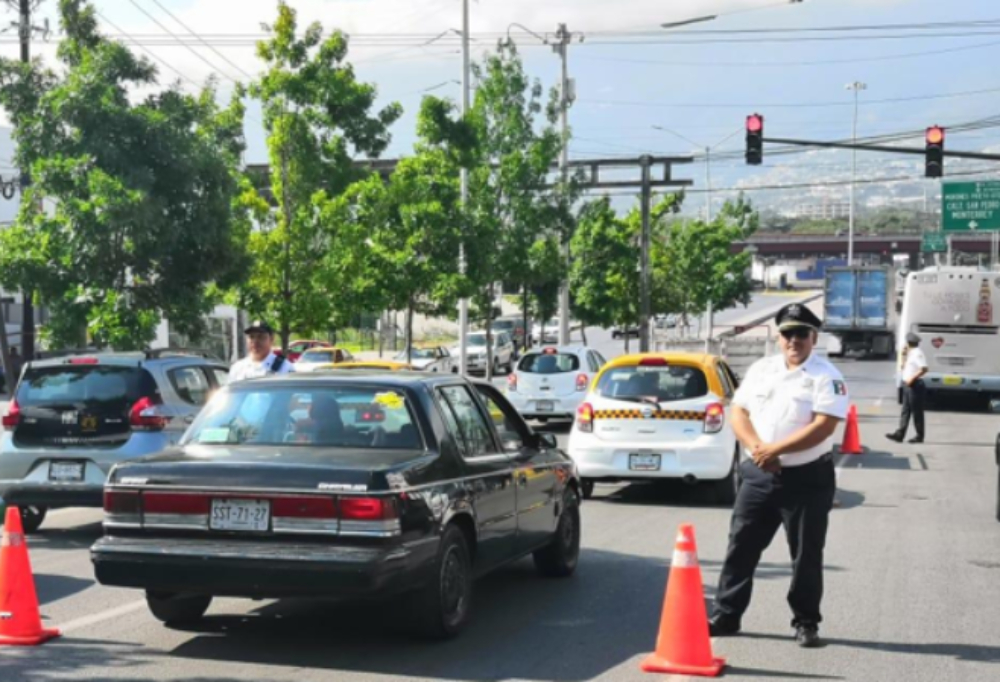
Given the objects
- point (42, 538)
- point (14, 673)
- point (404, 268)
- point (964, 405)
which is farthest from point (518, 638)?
point (964, 405)

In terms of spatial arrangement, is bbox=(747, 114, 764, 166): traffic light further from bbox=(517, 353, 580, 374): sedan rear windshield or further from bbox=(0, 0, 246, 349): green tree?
bbox=(0, 0, 246, 349): green tree

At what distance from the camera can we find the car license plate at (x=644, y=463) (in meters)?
15.2

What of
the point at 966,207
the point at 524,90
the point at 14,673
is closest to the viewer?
the point at 14,673

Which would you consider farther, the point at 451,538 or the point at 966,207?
the point at 966,207

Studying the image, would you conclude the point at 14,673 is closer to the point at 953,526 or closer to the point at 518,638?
the point at 518,638

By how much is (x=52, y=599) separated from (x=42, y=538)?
3.42m

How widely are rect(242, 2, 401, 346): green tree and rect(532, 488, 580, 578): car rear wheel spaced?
52.4 feet

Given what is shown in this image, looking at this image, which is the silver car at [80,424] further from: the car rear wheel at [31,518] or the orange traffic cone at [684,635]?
the orange traffic cone at [684,635]

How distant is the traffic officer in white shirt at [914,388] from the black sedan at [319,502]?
50.6ft

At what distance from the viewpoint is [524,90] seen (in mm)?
39062

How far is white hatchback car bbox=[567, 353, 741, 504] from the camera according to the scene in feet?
49.5

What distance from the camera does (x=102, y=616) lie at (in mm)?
9148

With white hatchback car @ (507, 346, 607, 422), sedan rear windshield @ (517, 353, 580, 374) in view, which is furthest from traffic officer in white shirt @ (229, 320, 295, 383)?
sedan rear windshield @ (517, 353, 580, 374)

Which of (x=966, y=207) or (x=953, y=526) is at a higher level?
(x=966, y=207)
